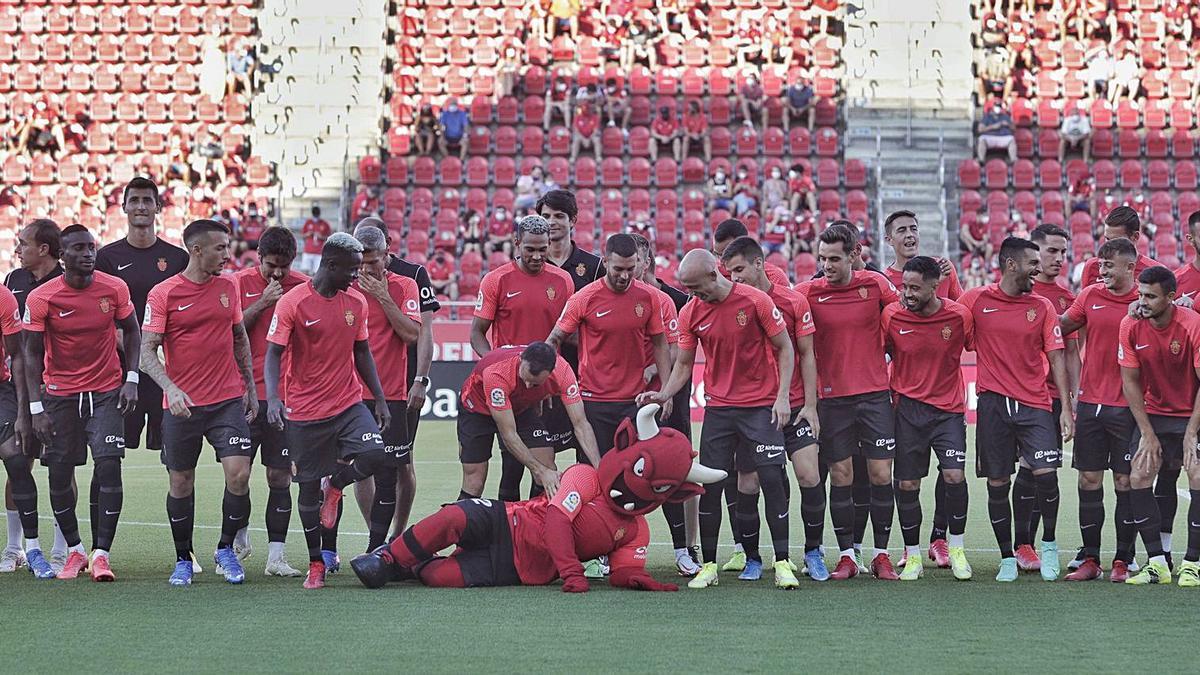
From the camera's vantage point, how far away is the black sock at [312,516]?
840cm

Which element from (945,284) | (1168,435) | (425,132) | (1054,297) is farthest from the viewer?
(425,132)

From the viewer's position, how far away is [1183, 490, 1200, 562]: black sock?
8492 mm

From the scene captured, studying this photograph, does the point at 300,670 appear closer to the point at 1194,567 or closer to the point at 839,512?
the point at 839,512

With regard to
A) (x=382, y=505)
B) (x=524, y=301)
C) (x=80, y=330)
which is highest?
(x=524, y=301)

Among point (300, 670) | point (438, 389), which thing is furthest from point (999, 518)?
point (438, 389)

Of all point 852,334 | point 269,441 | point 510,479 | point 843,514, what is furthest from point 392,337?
point 843,514

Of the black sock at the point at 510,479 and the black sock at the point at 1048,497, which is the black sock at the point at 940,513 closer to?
the black sock at the point at 1048,497

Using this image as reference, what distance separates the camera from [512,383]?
8.72 metres

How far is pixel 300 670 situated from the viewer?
618 cm

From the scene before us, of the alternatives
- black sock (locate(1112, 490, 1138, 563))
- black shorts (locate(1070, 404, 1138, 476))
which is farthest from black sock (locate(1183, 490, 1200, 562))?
black shorts (locate(1070, 404, 1138, 476))

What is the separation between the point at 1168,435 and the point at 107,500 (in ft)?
19.2

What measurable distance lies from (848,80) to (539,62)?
18.7 ft

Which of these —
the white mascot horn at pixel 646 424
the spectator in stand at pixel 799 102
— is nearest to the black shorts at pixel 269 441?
the white mascot horn at pixel 646 424

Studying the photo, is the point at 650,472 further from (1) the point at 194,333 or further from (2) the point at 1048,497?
(1) the point at 194,333
